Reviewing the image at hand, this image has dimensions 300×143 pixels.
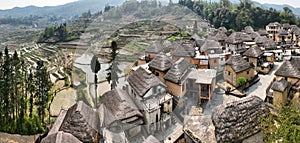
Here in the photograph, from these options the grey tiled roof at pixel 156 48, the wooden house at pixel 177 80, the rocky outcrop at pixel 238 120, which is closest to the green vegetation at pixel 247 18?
the grey tiled roof at pixel 156 48

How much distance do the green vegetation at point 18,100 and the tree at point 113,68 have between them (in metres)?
3.59

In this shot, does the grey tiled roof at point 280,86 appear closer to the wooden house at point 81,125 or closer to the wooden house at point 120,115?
the wooden house at point 120,115

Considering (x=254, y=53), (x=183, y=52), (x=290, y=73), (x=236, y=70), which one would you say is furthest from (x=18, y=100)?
(x=254, y=53)

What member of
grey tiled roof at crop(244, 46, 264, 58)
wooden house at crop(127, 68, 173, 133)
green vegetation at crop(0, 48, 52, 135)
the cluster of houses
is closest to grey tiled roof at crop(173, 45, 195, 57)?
the cluster of houses

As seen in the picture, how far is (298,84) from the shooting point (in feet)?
32.0

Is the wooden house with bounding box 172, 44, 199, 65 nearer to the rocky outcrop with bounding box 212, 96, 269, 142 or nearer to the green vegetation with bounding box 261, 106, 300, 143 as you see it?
the rocky outcrop with bounding box 212, 96, 269, 142

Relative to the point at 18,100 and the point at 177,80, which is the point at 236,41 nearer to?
the point at 177,80

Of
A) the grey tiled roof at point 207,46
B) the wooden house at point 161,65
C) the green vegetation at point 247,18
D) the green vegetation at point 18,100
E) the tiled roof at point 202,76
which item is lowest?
the green vegetation at point 18,100

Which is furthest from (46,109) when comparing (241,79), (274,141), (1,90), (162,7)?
(274,141)

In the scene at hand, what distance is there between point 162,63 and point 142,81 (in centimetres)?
199

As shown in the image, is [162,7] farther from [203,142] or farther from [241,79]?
[241,79]

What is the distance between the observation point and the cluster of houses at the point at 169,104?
5.73m

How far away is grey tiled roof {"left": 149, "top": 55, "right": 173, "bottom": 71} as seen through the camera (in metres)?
9.59

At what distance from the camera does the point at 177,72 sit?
8820mm
